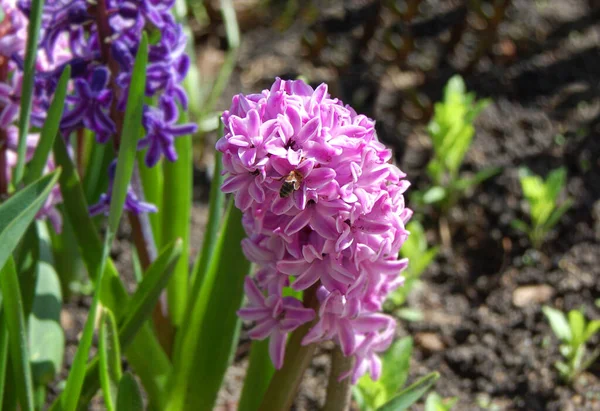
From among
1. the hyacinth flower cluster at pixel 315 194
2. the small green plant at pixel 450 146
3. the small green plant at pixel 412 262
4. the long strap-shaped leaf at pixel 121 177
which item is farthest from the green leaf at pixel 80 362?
the small green plant at pixel 450 146

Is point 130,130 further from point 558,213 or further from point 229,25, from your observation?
point 229,25

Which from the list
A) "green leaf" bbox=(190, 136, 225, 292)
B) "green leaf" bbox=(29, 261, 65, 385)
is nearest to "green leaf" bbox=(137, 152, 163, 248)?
"green leaf" bbox=(190, 136, 225, 292)

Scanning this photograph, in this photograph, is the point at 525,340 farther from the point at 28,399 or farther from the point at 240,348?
the point at 28,399

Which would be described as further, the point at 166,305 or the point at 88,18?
the point at 166,305

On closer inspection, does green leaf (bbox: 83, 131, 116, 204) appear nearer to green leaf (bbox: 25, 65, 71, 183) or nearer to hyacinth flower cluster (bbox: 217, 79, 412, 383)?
green leaf (bbox: 25, 65, 71, 183)

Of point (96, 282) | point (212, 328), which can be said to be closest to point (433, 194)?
point (212, 328)

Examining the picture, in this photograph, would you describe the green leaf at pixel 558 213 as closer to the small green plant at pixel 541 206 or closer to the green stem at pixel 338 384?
the small green plant at pixel 541 206

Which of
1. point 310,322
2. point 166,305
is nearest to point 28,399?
point 166,305
